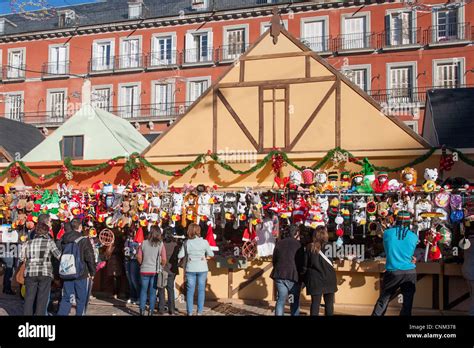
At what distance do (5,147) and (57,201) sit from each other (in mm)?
6899

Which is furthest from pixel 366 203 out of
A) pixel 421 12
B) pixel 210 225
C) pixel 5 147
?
pixel 421 12

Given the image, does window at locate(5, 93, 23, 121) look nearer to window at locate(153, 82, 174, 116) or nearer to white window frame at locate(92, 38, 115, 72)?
white window frame at locate(92, 38, 115, 72)

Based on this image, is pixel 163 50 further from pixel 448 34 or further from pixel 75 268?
pixel 75 268

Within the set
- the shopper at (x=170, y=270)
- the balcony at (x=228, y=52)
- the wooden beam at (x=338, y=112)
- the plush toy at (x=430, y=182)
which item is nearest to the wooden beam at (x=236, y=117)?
the wooden beam at (x=338, y=112)

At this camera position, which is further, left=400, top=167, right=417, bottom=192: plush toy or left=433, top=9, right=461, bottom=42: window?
left=433, top=9, right=461, bottom=42: window

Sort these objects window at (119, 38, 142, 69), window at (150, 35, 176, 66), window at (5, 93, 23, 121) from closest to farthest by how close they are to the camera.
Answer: window at (150, 35, 176, 66) < window at (119, 38, 142, 69) < window at (5, 93, 23, 121)

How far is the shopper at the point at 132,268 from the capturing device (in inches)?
364

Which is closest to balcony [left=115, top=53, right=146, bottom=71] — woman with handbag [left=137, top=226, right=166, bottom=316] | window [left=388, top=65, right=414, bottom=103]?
window [left=388, top=65, right=414, bottom=103]

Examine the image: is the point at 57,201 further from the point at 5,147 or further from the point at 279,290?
the point at 5,147

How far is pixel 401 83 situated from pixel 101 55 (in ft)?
64.6

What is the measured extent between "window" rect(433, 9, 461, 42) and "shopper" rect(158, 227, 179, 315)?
24.2 metres

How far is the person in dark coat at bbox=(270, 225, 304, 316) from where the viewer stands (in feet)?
24.1

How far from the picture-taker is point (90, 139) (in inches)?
527

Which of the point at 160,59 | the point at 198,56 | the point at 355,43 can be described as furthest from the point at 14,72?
the point at 355,43
